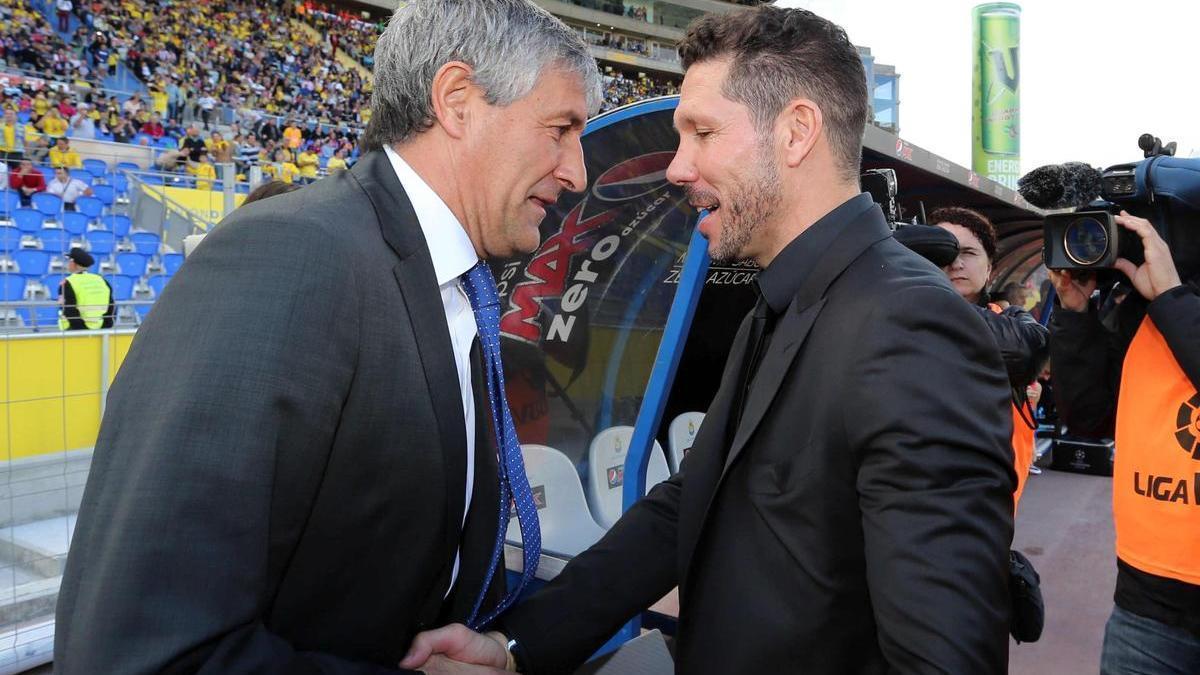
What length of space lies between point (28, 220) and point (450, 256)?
9.81 meters

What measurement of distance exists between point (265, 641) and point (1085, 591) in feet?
16.4

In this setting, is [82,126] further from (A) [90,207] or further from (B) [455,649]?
(B) [455,649]

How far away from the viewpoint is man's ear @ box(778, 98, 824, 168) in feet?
4.90

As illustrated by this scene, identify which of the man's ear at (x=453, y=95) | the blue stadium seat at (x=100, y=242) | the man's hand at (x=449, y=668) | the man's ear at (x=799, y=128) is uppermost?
the man's ear at (x=453, y=95)

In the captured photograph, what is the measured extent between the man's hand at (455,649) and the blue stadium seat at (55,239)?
9.49 m

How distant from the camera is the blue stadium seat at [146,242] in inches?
310

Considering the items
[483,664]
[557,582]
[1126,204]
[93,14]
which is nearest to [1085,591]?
[1126,204]

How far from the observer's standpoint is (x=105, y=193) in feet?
33.4

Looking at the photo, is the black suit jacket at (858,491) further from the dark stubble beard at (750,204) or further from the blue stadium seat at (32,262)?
the blue stadium seat at (32,262)

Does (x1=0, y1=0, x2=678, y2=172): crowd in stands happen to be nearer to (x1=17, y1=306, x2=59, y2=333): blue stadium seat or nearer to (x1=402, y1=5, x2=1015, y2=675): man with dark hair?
(x1=17, y1=306, x2=59, y2=333): blue stadium seat

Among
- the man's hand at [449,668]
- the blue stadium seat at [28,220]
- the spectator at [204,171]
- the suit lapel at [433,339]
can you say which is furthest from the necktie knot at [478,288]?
the blue stadium seat at [28,220]

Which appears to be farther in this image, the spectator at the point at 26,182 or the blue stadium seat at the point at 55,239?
the blue stadium seat at the point at 55,239

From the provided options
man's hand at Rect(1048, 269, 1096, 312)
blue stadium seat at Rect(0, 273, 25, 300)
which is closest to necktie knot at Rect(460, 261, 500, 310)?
man's hand at Rect(1048, 269, 1096, 312)

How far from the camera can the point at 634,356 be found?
4.84m
